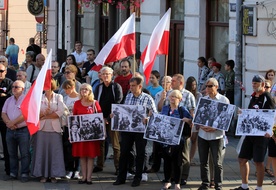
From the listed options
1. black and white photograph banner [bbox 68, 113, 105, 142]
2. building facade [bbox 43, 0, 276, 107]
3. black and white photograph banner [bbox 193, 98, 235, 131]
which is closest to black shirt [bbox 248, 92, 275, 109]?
black and white photograph banner [bbox 193, 98, 235, 131]

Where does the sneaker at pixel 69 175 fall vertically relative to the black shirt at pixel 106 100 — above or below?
below

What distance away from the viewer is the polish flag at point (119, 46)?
15.0m

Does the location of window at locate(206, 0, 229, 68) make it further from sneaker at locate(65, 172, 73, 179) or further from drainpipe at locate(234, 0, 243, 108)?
sneaker at locate(65, 172, 73, 179)

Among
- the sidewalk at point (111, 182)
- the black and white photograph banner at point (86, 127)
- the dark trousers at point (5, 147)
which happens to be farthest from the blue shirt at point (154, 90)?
the dark trousers at point (5, 147)

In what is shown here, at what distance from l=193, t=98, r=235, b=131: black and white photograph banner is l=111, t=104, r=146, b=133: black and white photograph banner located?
3.27 feet

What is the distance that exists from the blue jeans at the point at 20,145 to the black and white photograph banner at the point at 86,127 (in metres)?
0.75

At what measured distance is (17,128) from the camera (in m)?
14.3

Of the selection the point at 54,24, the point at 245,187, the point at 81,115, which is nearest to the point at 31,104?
the point at 81,115

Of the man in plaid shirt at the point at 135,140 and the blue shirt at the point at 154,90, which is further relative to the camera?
the blue shirt at the point at 154,90

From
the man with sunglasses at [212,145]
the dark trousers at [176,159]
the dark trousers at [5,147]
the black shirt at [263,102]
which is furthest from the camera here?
the dark trousers at [5,147]

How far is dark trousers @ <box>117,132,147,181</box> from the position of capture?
13984 mm

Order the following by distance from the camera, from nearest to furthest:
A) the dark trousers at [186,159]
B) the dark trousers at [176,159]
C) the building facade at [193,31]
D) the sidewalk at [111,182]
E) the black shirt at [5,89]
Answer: the dark trousers at [176,159], the dark trousers at [186,159], the sidewalk at [111,182], the black shirt at [5,89], the building facade at [193,31]

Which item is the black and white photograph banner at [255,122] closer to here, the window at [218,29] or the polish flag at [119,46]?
the polish flag at [119,46]

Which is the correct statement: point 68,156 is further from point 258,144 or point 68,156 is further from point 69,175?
point 258,144
